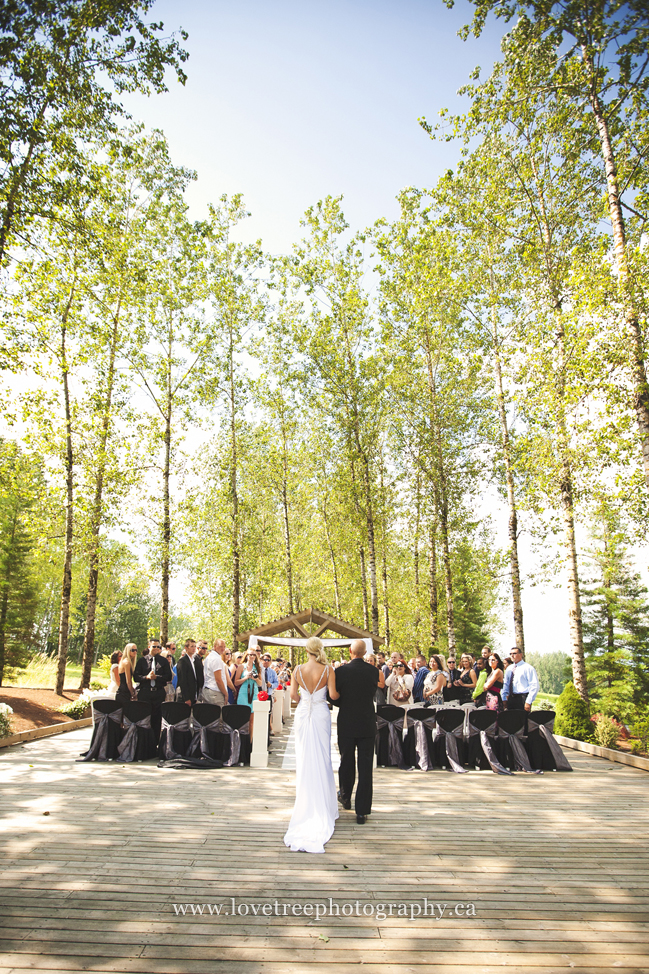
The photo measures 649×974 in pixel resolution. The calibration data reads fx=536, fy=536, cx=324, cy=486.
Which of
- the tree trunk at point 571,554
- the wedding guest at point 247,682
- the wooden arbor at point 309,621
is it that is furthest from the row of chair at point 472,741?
the wooden arbor at point 309,621

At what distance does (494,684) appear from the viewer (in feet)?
33.3

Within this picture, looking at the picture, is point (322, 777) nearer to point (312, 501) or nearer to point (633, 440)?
point (633, 440)

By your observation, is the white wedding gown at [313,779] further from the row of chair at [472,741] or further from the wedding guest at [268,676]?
the wedding guest at [268,676]

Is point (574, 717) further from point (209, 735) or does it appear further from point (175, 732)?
point (175, 732)

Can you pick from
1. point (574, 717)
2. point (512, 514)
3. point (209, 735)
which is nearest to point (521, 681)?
point (574, 717)

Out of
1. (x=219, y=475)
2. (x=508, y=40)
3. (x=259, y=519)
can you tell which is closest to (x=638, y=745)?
(x=508, y=40)

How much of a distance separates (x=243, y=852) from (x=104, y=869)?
1146 mm

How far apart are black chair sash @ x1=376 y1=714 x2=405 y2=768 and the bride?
3.63m

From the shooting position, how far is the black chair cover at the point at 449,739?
8.66m

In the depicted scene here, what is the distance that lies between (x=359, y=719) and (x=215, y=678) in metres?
3.98

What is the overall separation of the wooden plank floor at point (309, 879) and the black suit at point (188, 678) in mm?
1916

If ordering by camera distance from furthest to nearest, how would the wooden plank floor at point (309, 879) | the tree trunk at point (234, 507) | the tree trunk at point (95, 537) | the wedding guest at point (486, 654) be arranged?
the tree trunk at point (234, 507)
the tree trunk at point (95, 537)
the wedding guest at point (486, 654)
the wooden plank floor at point (309, 879)

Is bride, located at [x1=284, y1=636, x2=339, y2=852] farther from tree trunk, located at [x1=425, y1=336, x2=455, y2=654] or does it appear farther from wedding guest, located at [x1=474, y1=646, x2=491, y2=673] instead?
tree trunk, located at [x1=425, y1=336, x2=455, y2=654]

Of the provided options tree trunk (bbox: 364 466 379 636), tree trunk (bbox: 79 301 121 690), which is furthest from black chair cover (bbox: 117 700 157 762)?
tree trunk (bbox: 364 466 379 636)
